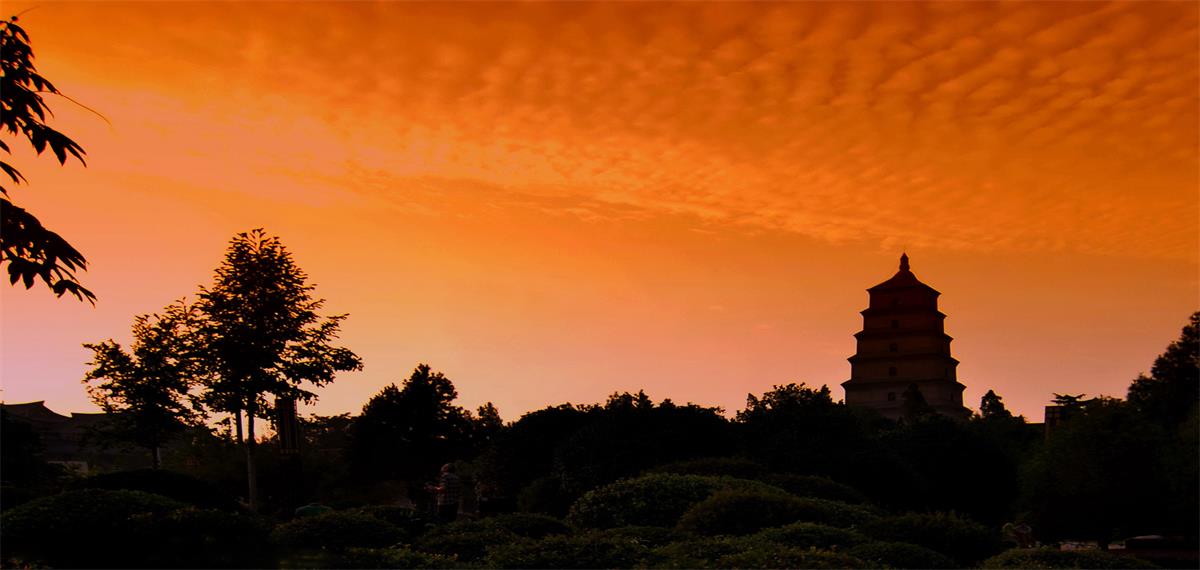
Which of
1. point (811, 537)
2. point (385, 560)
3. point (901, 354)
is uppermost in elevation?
point (901, 354)

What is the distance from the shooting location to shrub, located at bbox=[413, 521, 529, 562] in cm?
1956

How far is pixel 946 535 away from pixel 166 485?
54.4 feet

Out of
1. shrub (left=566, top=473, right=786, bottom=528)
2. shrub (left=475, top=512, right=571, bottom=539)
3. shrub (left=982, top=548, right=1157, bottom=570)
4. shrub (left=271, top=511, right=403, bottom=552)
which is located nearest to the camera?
shrub (left=982, top=548, right=1157, bottom=570)

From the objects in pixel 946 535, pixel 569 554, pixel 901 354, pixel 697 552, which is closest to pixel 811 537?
pixel 697 552

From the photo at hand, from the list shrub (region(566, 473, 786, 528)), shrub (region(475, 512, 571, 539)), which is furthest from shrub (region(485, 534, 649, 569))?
shrub (region(566, 473, 786, 528))

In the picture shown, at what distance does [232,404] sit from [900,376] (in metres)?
90.8

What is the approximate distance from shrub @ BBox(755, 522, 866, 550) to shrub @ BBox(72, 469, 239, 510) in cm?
1270

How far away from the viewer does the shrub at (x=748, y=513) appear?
72.5 ft

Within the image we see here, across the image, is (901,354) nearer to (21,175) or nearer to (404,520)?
(404,520)

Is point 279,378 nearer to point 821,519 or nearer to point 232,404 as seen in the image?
point 232,404

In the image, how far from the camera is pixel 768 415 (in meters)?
41.5

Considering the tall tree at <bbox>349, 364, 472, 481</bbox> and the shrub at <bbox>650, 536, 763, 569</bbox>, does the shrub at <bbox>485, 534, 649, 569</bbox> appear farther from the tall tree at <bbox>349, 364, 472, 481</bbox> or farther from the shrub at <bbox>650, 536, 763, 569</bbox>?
the tall tree at <bbox>349, 364, 472, 481</bbox>

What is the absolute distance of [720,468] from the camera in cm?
3297

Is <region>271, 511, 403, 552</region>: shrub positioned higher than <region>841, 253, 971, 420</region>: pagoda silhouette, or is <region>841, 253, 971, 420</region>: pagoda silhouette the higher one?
<region>841, 253, 971, 420</region>: pagoda silhouette
